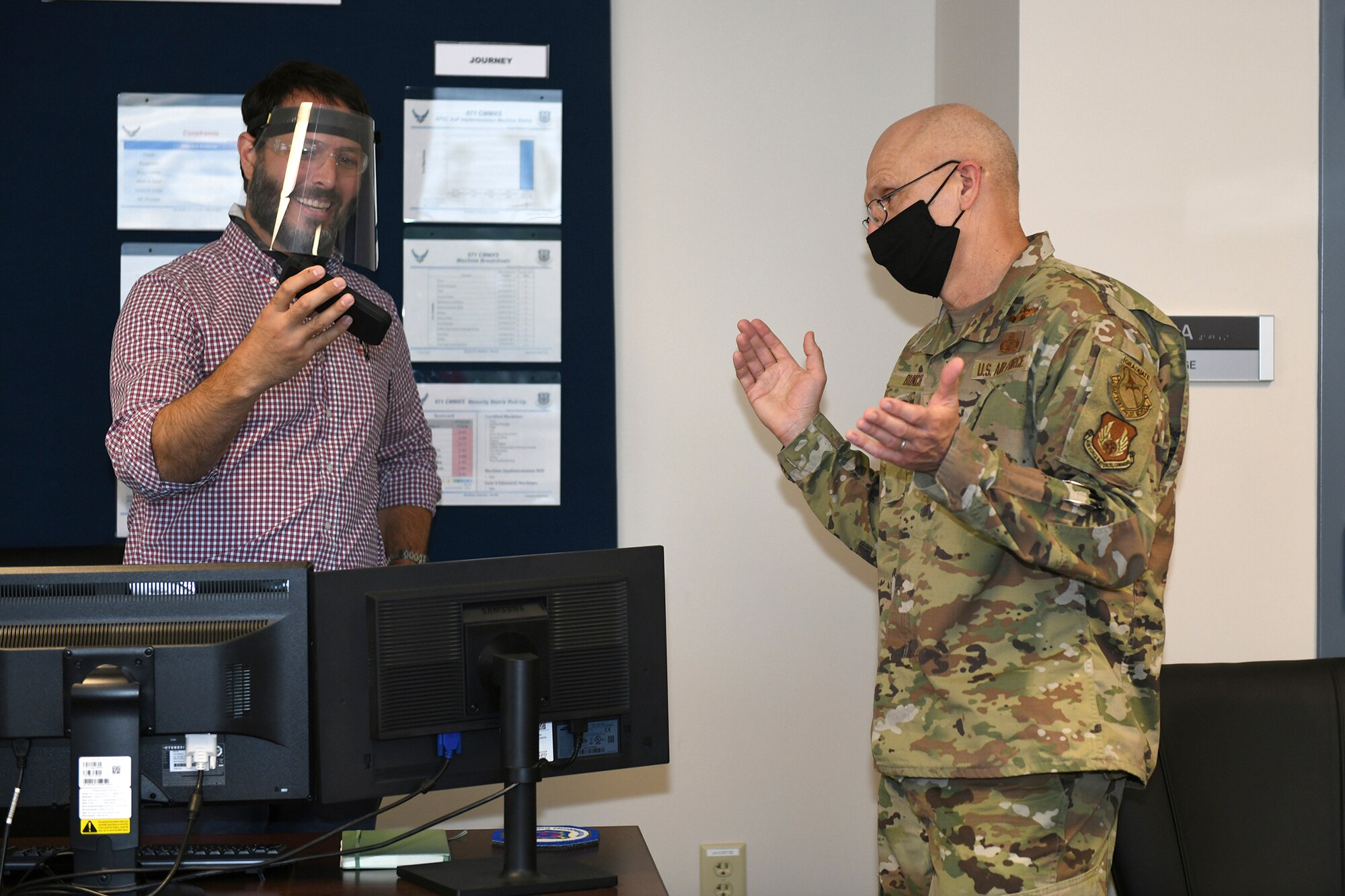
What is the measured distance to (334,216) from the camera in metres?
2.12

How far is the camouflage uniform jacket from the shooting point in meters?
1.64

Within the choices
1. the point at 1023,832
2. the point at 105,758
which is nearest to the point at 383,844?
the point at 105,758

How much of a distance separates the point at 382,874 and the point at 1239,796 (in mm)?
1432

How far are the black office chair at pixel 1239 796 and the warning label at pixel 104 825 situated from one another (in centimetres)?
153

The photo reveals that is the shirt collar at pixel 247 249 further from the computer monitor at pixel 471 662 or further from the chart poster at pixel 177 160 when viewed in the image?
the computer monitor at pixel 471 662

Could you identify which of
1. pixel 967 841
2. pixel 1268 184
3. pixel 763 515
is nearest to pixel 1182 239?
pixel 1268 184

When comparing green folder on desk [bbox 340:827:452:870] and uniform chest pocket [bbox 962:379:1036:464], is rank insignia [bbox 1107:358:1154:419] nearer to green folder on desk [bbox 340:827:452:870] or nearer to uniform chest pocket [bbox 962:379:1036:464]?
uniform chest pocket [bbox 962:379:1036:464]

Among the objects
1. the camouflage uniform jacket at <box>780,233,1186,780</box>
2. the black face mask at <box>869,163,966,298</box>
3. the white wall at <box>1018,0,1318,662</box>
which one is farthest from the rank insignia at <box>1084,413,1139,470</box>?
the white wall at <box>1018,0,1318,662</box>

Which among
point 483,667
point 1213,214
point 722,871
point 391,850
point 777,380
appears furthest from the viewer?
point 722,871

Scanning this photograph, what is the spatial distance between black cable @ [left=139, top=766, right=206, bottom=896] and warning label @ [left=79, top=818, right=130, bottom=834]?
0.07m

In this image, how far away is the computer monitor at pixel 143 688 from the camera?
142cm

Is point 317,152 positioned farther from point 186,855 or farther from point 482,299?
point 186,855

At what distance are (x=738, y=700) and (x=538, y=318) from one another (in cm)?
110

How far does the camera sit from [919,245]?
2.01m
